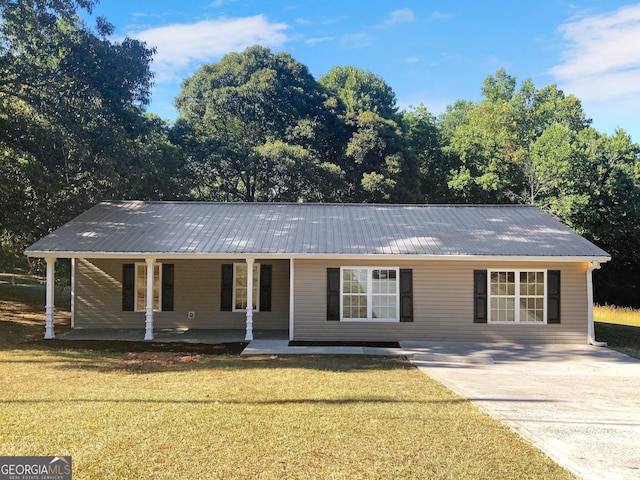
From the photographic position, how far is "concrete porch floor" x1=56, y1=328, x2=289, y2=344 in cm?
1219

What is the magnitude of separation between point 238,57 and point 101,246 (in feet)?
67.1

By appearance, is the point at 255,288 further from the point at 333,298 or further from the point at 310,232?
the point at 333,298

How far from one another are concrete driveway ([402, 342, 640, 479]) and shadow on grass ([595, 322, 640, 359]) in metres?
0.70

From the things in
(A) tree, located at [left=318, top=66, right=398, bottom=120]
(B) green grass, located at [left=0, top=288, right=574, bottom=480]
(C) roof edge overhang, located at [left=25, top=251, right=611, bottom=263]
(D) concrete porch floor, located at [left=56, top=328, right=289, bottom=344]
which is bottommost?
(D) concrete porch floor, located at [left=56, top=328, right=289, bottom=344]

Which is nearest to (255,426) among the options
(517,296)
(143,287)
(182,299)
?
(517,296)

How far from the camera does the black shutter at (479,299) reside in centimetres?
1219

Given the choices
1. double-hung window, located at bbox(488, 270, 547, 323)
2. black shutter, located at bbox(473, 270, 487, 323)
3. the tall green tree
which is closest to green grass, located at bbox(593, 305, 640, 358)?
double-hung window, located at bbox(488, 270, 547, 323)

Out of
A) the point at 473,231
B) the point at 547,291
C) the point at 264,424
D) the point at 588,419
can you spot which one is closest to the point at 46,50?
the point at 473,231

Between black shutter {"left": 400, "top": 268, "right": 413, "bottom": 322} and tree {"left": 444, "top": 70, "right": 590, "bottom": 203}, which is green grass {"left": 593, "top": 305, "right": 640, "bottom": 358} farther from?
tree {"left": 444, "top": 70, "right": 590, "bottom": 203}

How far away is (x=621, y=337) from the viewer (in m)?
13.7

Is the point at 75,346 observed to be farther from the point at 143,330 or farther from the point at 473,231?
the point at 473,231

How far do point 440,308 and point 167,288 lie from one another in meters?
7.70

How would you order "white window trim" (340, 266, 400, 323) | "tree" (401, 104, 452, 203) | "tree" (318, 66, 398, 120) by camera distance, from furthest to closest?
"tree" (318, 66, 398, 120) < "tree" (401, 104, 452, 203) < "white window trim" (340, 266, 400, 323)

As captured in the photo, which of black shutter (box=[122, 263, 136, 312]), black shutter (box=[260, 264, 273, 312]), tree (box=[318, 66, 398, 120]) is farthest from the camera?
tree (box=[318, 66, 398, 120])
